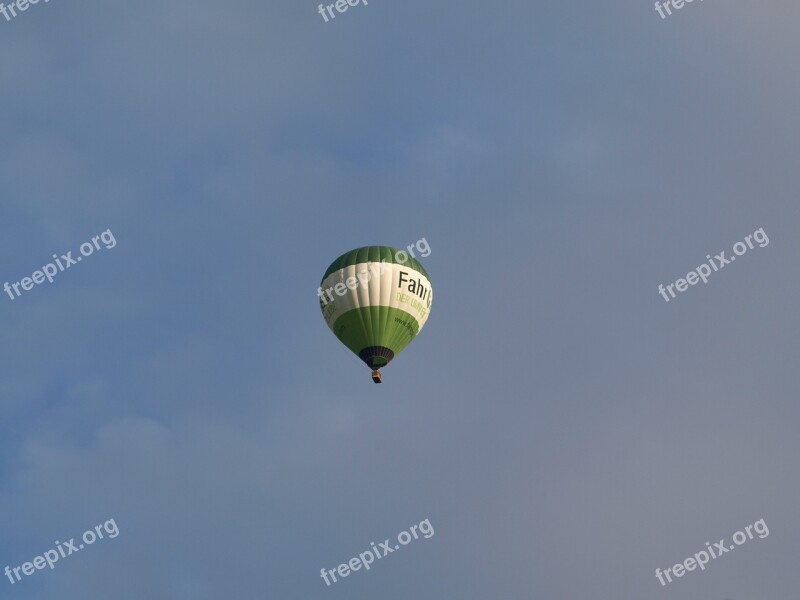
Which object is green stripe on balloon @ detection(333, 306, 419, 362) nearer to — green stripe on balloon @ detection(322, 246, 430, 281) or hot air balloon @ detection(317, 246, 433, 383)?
hot air balloon @ detection(317, 246, 433, 383)

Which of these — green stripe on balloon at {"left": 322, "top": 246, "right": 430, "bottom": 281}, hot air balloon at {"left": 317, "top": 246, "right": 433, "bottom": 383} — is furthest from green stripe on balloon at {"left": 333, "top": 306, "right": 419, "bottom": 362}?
green stripe on balloon at {"left": 322, "top": 246, "right": 430, "bottom": 281}

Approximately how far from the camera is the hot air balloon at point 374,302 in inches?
3076

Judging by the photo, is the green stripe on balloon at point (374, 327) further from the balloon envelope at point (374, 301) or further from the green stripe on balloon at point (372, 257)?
the green stripe on balloon at point (372, 257)

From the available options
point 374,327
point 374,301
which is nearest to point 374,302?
point 374,301

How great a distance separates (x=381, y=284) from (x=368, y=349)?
13.6 feet

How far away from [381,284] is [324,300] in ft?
13.8

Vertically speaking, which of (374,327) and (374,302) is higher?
(374,302)

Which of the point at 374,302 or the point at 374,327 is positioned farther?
the point at 374,327

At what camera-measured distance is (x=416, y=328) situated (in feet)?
264

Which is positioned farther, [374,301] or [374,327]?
[374,327]

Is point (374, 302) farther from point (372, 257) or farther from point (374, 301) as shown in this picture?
point (372, 257)

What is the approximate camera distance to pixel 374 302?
7794 centimetres

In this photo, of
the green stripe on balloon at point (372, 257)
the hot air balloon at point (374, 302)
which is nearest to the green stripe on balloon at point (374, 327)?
the hot air balloon at point (374, 302)

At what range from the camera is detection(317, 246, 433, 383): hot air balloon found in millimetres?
78125
